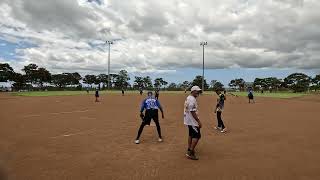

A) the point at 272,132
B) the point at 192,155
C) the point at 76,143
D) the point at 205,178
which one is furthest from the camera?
the point at 272,132

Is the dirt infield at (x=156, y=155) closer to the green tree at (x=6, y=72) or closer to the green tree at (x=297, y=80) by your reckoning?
the green tree at (x=6, y=72)

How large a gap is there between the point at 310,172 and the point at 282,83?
121631mm

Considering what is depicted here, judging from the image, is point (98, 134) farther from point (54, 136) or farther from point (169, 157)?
point (169, 157)

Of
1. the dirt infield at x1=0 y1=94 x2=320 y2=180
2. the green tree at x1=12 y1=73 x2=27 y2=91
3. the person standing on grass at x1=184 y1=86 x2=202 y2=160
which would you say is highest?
the green tree at x1=12 y1=73 x2=27 y2=91

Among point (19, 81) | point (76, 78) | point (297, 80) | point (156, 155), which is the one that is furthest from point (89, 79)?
point (156, 155)

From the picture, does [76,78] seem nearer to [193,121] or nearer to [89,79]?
[89,79]

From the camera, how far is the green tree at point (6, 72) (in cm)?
9488

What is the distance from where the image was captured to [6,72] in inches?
3760

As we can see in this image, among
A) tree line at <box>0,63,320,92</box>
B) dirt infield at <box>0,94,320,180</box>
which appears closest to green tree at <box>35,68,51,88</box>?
tree line at <box>0,63,320,92</box>

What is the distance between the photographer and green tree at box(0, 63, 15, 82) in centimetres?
9488

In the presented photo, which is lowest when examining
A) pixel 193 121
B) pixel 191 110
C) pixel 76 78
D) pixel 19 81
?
pixel 193 121

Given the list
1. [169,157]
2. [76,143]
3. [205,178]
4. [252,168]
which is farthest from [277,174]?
[76,143]

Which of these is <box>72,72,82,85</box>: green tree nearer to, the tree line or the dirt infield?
the tree line

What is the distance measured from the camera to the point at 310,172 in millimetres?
6977
